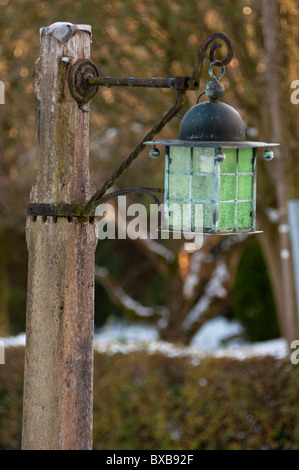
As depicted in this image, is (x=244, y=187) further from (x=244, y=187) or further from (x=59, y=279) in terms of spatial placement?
(x=59, y=279)

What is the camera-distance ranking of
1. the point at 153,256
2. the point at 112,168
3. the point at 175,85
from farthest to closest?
1. the point at 153,256
2. the point at 112,168
3. the point at 175,85

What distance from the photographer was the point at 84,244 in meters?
2.78

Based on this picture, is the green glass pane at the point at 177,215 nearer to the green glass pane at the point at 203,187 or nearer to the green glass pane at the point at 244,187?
the green glass pane at the point at 203,187

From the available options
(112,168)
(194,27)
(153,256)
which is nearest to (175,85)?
(194,27)

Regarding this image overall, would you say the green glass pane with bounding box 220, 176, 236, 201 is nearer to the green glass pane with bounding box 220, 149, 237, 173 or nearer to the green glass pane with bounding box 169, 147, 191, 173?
the green glass pane with bounding box 220, 149, 237, 173

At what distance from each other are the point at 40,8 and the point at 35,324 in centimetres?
478

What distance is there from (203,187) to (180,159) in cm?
14

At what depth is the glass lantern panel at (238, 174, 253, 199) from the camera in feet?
9.12

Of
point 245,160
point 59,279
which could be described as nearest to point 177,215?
point 245,160

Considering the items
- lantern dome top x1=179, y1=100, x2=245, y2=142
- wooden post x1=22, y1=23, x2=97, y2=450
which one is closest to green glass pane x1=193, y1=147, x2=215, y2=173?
lantern dome top x1=179, y1=100, x2=245, y2=142

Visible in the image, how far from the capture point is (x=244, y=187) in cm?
281

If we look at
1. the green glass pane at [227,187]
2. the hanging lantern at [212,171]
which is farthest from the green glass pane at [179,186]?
the green glass pane at [227,187]

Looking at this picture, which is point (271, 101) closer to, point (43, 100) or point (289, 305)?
point (289, 305)

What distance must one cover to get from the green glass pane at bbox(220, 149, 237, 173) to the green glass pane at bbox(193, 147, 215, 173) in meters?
0.04
